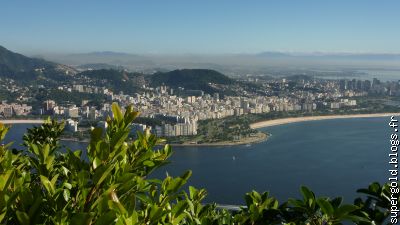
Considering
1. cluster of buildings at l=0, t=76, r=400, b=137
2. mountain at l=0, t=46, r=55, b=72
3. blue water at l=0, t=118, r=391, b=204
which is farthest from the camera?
mountain at l=0, t=46, r=55, b=72

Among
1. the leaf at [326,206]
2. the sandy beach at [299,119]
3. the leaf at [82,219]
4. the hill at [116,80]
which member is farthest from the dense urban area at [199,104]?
→ the leaf at [82,219]

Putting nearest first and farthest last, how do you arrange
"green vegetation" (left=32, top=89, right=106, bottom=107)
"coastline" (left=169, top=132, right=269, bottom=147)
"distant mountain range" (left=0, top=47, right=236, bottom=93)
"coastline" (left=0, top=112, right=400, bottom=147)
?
"coastline" (left=169, top=132, right=269, bottom=147), "coastline" (left=0, top=112, right=400, bottom=147), "green vegetation" (left=32, top=89, right=106, bottom=107), "distant mountain range" (left=0, top=47, right=236, bottom=93)

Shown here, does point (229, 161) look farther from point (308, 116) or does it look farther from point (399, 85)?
point (399, 85)

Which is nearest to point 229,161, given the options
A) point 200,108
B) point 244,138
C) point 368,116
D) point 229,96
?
point 244,138

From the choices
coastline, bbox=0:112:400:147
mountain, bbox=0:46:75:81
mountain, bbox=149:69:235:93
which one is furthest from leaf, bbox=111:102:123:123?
mountain, bbox=0:46:75:81

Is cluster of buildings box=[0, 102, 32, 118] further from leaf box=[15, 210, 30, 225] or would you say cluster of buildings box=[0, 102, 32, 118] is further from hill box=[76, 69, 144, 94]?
leaf box=[15, 210, 30, 225]

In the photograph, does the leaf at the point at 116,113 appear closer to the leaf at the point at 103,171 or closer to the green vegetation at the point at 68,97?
the leaf at the point at 103,171
